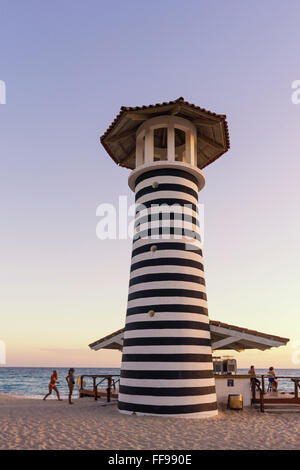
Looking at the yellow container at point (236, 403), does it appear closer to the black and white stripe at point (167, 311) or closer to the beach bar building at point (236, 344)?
the beach bar building at point (236, 344)

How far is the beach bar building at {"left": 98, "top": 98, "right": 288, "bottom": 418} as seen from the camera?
13.7m

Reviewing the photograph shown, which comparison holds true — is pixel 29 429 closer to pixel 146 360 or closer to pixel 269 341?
pixel 146 360

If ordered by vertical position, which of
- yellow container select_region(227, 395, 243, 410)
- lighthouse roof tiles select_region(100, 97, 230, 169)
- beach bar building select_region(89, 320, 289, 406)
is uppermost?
lighthouse roof tiles select_region(100, 97, 230, 169)

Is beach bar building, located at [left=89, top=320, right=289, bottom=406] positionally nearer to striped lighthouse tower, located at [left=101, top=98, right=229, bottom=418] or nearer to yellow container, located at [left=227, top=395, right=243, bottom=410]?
yellow container, located at [left=227, top=395, right=243, bottom=410]

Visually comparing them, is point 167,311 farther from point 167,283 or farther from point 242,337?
point 242,337

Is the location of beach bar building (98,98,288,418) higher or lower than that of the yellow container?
higher

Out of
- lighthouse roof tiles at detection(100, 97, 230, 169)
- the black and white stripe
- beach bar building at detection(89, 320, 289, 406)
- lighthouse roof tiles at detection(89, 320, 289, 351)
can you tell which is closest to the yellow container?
beach bar building at detection(89, 320, 289, 406)

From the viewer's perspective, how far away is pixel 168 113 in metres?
16.1

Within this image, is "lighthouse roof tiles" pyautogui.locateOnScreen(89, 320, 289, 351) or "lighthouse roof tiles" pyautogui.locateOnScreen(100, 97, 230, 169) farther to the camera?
"lighthouse roof tiles" pyautogui.locateOnScreen(89, 320, 289, 351)

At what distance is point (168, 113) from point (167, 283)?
22.2ft

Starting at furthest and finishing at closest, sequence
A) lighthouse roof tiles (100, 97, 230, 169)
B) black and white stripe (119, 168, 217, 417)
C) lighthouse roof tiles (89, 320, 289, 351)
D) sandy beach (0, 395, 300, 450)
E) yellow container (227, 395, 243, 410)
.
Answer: lighthouse roof tiles (89, 320, 289, 351) < yellow container (227, 395, 243, 410) < lighthouse roof tiles (100, 97, 230, 169) < black and white stripe (119, 168, 217, 417) < sandy beach (0, 395, 300, 450)

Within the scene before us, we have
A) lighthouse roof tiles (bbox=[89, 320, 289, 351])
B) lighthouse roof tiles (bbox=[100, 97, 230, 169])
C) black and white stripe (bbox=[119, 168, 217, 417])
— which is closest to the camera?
black and white stripe (bbox=[119, 168, 217, 417])

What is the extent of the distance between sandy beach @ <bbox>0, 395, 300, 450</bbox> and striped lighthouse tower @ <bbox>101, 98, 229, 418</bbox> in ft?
2.83
